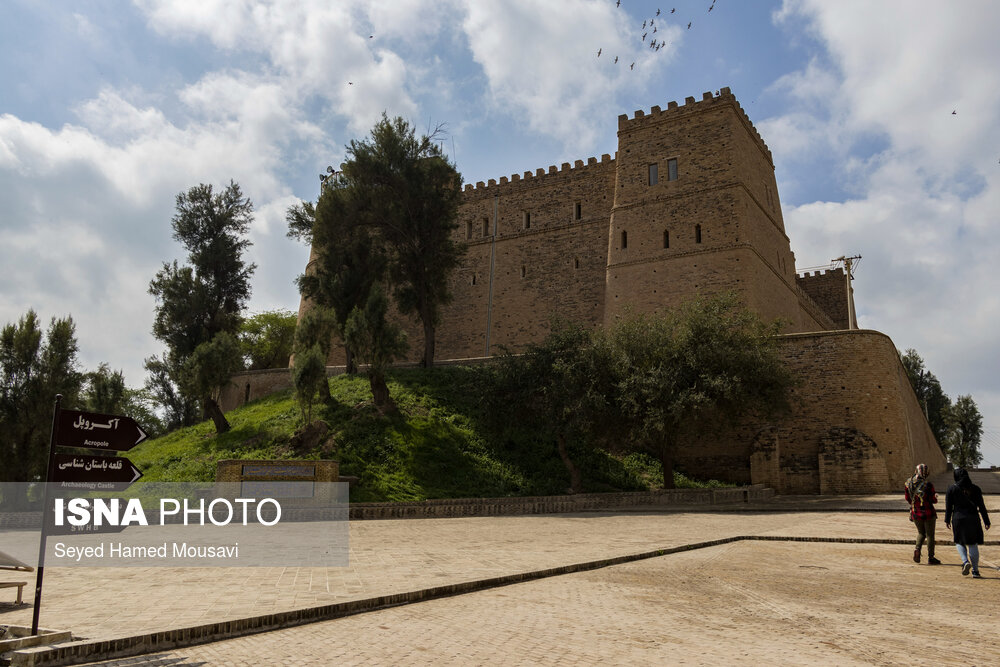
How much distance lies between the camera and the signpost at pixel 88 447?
520 centimetres

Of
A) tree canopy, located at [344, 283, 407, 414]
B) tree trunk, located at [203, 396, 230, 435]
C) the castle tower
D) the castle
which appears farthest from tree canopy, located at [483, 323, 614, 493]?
tree trunk, located at [203, 396, 230, 435]

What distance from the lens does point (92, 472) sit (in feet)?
17.9

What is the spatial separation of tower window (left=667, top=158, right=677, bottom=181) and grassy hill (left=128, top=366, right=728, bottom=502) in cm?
1193

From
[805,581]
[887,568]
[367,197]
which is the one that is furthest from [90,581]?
[367,197]

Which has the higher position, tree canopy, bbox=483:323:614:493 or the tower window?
the tower window

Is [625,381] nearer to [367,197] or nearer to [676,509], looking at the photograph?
[676,509]

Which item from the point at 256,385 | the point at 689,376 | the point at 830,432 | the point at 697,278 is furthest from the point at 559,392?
the point at 256,385

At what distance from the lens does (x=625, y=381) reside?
65.6 feet

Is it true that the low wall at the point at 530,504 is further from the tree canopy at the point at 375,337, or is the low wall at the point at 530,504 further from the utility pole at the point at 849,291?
the utility pole at the point at 849,291

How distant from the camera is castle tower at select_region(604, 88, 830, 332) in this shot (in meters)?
27.1

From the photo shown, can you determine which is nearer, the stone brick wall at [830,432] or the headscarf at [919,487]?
the headscarf at [919,487]

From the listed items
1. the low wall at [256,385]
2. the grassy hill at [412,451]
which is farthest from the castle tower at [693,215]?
the low wall at [256,385]

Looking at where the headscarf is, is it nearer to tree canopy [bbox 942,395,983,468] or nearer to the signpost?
the signpost

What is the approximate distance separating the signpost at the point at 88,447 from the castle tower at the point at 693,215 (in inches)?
938
